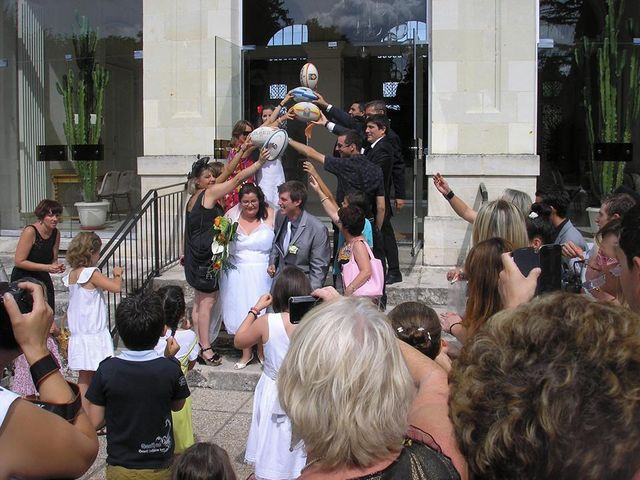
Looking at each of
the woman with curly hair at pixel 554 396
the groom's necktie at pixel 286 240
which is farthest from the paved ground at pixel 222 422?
the woman with curly hair at pixel 554 396

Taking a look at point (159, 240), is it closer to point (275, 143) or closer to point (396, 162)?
point (275, 143)

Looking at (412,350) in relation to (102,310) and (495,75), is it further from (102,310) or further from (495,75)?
(495,75)

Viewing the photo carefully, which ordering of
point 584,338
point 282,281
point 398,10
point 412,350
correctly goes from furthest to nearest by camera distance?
point 398,10, point 282,281, point 412,350, point 584,338

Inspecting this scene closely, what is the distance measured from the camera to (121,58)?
1152 cm

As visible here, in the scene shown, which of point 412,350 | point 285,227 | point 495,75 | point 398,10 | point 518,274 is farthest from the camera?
point 398,10

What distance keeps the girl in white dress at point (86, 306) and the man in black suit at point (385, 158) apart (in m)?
3.11

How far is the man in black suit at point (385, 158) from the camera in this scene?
304 inches

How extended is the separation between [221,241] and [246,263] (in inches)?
12.9

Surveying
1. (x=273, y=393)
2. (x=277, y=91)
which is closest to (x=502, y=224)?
(x=273, y=393)

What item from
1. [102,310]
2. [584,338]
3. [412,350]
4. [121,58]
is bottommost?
[102,310]

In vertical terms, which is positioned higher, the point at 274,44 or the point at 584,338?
the point at 274,44

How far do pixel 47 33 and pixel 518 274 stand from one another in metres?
10.8

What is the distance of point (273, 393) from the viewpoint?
4.16 m

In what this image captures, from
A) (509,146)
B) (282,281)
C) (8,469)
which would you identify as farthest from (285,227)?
(8,469)
